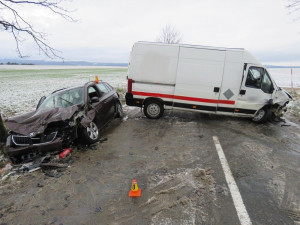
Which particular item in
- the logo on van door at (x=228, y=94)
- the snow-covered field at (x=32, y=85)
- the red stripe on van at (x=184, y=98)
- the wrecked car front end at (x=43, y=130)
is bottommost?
the snow-covered field at (x=32, y=85)

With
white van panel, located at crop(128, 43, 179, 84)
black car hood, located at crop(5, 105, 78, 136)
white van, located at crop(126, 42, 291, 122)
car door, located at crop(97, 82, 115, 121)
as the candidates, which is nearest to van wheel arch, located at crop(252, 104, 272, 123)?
white van, located at crop(126, 42, 291, 122)

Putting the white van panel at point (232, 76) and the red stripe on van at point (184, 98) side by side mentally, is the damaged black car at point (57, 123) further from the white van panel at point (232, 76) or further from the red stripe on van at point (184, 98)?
the white van panel at point (232, 76)

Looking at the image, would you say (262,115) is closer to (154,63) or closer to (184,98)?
(184,98)

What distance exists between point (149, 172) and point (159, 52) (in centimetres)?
453

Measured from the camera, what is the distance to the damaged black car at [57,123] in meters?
4.62

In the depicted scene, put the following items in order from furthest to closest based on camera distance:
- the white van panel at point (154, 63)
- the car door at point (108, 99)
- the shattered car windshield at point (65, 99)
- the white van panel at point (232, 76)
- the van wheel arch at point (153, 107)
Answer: the van wheel arch at point (153, 107) → the white van panel at point (154, 63) → the car door at point (108, 99) → the white van panel at point (232, 76) → the shattered car windshield at point (65, 99)

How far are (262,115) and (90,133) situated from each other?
6.08 metres

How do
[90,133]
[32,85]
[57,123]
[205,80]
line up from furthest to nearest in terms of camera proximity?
[32,85], [205,80], [90,133], [57,123]

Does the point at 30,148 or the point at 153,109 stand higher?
the point at 153,109

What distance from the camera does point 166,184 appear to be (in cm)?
378

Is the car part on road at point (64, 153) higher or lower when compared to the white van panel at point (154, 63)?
lower

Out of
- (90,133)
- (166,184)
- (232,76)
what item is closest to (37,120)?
(90,133)

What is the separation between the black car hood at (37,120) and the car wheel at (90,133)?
0.57m

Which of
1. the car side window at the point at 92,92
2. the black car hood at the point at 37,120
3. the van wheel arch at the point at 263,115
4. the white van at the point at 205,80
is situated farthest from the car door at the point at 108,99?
the van wheel arch at the point at 263,115
